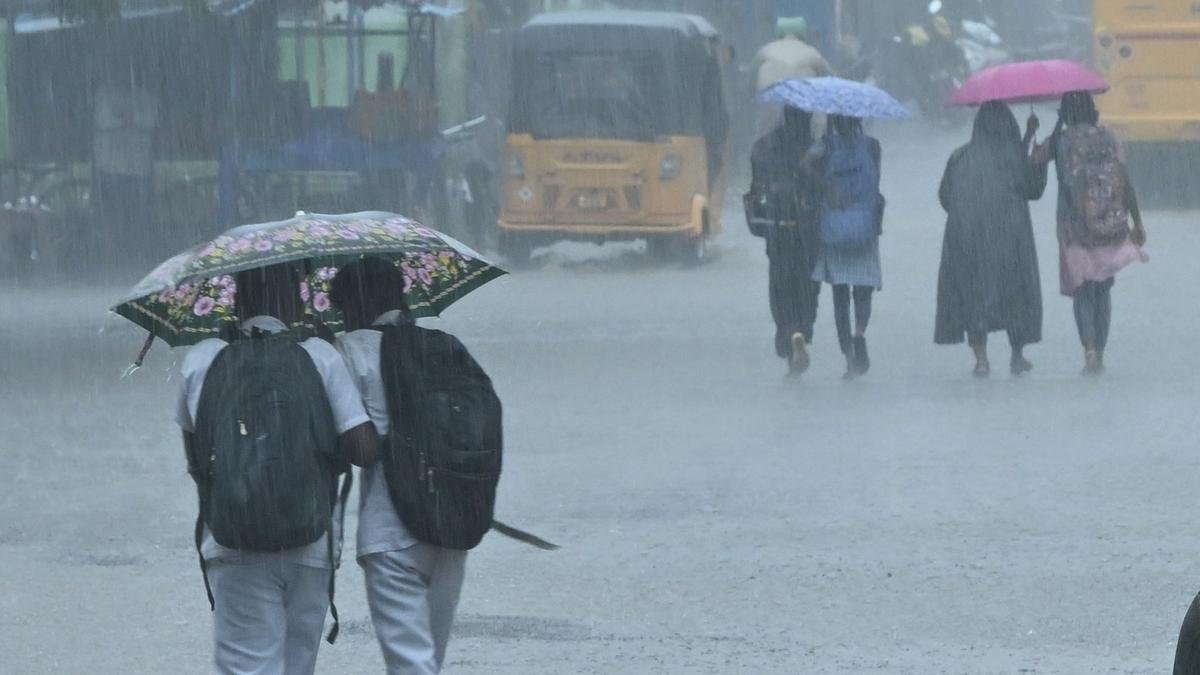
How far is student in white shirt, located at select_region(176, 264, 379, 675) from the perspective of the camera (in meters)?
4.73

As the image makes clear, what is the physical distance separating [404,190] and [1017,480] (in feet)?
39.7

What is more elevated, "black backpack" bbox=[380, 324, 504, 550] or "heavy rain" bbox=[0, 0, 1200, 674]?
"black backpack" bbox=[380, 324, 504, 550]

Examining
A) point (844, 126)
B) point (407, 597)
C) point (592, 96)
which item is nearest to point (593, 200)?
point (592, 96)

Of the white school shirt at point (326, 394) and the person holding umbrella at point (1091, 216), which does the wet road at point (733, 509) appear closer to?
the person holding umbrella at point (1091, 216)

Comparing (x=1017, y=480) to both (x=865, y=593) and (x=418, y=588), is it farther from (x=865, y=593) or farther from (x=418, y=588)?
(x=418, y=588)

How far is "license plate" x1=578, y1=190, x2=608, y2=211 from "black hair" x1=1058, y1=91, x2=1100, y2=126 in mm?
7624

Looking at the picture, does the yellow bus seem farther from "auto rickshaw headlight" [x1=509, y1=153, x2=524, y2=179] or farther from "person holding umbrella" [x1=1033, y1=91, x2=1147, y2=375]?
"person holding umbrella" [x1=1033, y1=91, x2=1147, y2=375]

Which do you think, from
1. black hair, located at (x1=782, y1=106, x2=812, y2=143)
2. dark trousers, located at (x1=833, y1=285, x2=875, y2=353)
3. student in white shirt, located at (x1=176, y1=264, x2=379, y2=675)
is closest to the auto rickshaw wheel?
black hair, located at (x1=782, y1=106, x2=812, y2=143)

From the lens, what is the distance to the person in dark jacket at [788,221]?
41.7 feet

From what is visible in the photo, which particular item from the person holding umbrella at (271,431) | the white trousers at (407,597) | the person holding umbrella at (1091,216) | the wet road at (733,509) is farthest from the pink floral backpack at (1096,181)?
the white trousers at (407,597)

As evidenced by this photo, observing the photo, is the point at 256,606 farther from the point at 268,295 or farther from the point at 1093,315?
the point at 1093,315

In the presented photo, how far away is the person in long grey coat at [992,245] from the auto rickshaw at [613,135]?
7.20 metres

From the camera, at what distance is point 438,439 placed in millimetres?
4816

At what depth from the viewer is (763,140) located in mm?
12836
